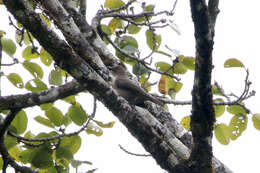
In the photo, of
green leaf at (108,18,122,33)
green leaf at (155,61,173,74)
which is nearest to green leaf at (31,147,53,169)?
green leaf at (155,61,173,74)

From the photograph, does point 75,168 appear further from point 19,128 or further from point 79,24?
point 79,24

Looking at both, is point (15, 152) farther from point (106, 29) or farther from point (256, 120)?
point (256, 120)

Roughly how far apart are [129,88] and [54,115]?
57.6 inches

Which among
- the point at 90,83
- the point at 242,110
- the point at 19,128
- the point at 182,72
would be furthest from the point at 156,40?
the point at 19,128

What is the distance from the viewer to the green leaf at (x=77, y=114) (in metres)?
3.54

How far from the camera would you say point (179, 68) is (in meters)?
4.12

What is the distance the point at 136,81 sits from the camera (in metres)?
4.29

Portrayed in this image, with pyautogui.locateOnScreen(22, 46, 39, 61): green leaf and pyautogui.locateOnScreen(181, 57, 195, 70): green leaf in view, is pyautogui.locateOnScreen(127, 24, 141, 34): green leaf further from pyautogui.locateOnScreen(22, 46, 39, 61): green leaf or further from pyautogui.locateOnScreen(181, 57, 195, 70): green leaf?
pyautogui.locateOnScreen(22, 46, 39, 61): green leaf

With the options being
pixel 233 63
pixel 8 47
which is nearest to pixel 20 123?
pixel 8 47

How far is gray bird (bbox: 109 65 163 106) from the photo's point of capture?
3974 mm

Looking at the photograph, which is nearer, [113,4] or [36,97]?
[36,97]

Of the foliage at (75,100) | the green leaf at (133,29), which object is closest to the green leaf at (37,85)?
the foliage at (75,100)

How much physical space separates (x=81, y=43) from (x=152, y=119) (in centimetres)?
100

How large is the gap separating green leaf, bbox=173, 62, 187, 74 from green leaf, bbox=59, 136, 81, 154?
1.39 metres
